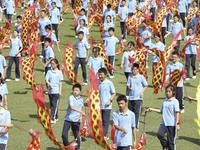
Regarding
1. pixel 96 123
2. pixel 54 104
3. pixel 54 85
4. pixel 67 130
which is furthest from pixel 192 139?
pixel 96 123

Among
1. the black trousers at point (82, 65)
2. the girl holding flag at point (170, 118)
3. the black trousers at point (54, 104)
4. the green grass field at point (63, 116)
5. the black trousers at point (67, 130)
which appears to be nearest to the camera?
the girl holding flag at point (170, 118)

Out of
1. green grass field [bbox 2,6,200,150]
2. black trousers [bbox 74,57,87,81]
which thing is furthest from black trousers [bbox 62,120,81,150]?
black trousers [bbox 74,57,87,81]

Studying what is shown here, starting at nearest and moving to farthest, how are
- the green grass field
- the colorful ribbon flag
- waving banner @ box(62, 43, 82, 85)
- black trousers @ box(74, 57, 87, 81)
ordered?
the colorful ribbon flag → the green grass field → waving banner @ box(62, 43, 82, 85) → black trousers @ box(74, 57, 87, 81)

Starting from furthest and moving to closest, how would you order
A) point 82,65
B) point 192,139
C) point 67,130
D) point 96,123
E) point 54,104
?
point 82,65, point 54,104, point 192,139, point 67,130, point 96,123

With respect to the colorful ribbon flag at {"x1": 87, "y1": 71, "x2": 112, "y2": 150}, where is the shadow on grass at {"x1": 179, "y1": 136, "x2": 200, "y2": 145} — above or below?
below

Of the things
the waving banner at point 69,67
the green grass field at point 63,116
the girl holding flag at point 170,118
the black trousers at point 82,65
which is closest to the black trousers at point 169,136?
the girl holding flag at point 170,118

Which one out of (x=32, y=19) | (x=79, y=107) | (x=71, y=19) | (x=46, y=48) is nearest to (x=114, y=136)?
(x=79, y=107)

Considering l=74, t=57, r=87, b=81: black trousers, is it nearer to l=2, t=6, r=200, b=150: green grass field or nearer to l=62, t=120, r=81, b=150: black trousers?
l=2, t=6, r=200, b=150: green grass field

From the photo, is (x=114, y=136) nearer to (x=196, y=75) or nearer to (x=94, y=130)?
(x=94, y=130)

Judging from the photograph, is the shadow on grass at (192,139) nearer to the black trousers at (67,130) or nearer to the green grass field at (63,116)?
the green grass field at (63,116)

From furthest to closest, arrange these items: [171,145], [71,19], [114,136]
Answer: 1. [71,19]
2. [171,145]
3. [114,136]

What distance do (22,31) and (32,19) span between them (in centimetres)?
166

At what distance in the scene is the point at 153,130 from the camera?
13.2 m

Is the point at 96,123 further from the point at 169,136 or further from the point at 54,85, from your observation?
the point at 54,85
